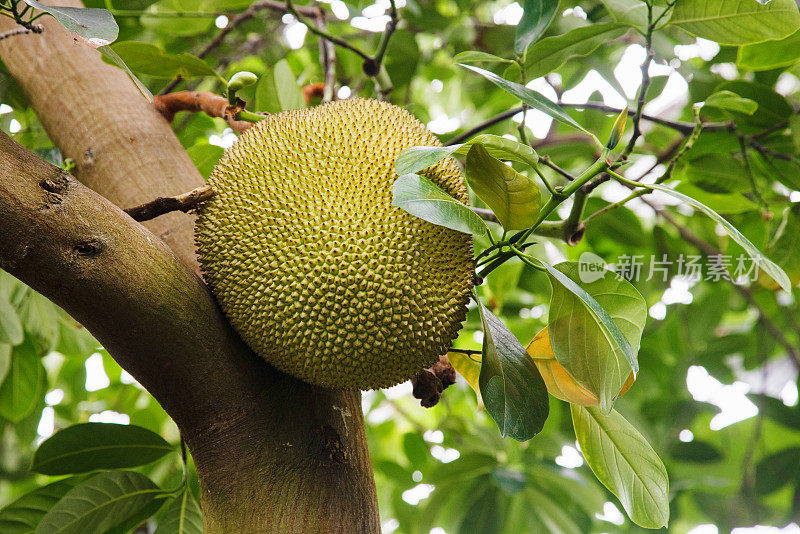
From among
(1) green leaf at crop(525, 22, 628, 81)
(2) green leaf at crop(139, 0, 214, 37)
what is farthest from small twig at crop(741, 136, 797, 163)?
(2) green leaf at crop(139, 0, 214, 37)

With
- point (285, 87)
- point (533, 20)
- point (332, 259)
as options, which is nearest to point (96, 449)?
point (332, 259)

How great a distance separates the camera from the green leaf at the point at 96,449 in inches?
36.2

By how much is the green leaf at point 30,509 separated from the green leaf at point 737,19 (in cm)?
114

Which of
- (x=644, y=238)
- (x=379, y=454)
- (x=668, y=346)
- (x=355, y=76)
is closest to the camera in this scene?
(x=644, y=238)

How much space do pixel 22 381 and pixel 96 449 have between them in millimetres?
423

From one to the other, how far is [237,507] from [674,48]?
1294mm

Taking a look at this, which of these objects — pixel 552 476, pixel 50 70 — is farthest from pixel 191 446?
pixel 552 476

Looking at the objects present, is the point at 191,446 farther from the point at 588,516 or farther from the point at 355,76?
the point at 355,76

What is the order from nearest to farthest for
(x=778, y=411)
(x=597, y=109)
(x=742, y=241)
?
(x=742, y=241) < (x=597, y=109) < (x=778, y=411)

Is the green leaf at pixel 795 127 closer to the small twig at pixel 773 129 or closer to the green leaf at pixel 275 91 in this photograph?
the small twig at pixel 773 129

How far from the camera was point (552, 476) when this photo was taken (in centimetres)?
137

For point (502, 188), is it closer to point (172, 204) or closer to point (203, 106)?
point (172, 204)

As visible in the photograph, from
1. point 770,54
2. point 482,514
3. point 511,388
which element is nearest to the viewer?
point 511,388

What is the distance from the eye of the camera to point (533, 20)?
34.7 inches
